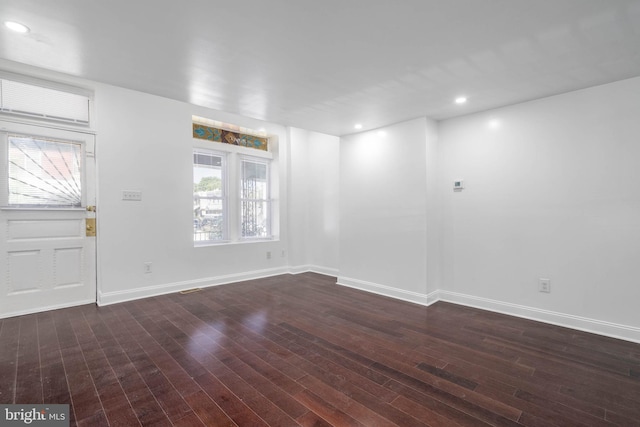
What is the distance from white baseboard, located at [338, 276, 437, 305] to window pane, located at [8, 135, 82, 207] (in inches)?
148

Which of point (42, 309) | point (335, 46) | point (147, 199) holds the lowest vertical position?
point (42, 309)

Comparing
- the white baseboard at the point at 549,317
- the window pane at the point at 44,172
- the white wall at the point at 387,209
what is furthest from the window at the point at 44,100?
the white baseboard at the point at 549,317

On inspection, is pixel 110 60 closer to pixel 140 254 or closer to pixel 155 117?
pixel 155 117

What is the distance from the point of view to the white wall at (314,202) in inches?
217

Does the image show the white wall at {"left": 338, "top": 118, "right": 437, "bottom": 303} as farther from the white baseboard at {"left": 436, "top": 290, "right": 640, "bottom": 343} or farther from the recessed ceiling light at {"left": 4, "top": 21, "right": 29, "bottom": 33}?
the recessed ceiling light at {"left": 4, "top": 21, "right": 29, "bottom": 33}

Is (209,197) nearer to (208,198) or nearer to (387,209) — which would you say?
(208,198)

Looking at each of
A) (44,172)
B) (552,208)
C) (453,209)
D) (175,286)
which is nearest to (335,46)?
(453,209)

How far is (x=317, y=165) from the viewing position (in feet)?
18.9

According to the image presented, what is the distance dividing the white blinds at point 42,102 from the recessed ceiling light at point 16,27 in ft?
5.87

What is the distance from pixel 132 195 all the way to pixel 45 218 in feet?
2.95

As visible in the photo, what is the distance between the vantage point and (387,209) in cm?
422

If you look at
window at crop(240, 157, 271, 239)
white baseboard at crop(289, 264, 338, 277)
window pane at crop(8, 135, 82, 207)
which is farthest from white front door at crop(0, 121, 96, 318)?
white baseboard at crop(289, 264, 338, 277)

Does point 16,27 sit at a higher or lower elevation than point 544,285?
higher

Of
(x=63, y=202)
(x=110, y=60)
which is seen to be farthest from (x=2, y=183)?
(x=110, y=60)
